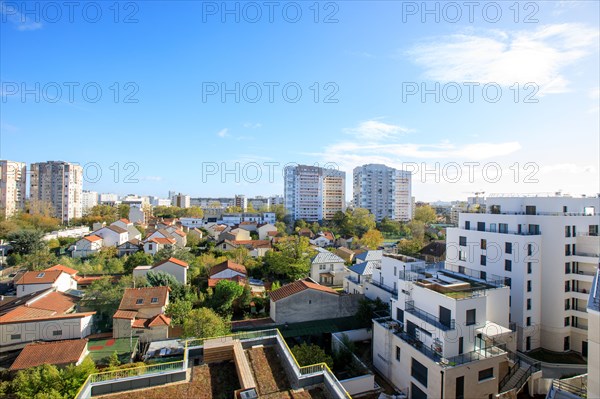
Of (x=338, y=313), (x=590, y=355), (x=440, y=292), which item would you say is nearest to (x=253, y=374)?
(x=590, y=355)

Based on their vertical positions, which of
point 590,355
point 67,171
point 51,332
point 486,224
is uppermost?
point 67,171

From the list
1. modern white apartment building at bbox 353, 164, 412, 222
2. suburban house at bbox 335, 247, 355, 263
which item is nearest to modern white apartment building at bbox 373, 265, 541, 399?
suburban house at bbox 335, 247, 355, 263

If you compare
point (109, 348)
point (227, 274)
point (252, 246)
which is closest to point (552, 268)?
point (227, 274)

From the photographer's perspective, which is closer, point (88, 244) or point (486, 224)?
point (486, 224)

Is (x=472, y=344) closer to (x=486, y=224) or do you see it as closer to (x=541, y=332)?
(x=541, y=332)

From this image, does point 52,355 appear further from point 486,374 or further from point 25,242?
point 25,242

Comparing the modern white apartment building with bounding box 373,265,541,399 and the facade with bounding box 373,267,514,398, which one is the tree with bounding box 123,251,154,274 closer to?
the modern white apartment building with bounding box 373,265,541,399
